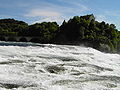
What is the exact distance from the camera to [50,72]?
11.0 meters

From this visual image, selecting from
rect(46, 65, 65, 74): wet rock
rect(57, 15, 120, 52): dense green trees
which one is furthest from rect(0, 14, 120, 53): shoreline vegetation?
rect(46, 65, 65, 74): wet rock

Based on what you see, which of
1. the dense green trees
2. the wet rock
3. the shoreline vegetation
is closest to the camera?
the wet rock

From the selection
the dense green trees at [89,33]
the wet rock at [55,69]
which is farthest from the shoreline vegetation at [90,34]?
the wet rock at [55,69]

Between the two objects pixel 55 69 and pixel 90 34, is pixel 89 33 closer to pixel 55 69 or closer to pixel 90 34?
pixel 90 34

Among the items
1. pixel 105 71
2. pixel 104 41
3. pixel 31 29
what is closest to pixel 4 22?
pixel 31 29

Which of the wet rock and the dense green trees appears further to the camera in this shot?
the dense green trees

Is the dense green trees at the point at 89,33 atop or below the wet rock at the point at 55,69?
atop

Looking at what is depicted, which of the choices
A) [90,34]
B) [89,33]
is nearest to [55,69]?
[90,34]

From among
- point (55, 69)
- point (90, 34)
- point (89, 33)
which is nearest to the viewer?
point (55, 69)

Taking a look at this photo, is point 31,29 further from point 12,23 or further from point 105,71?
point 105,71

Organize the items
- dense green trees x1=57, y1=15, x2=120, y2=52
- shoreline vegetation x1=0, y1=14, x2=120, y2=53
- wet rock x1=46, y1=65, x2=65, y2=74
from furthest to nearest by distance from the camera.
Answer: dense green trees x1=57, y1=15, x2=120, y2=52 < shoreline vegetation x1=0, y1=14, x2=120, y2=53 < wet rock x1=46, y1=65, x2=65, y2=74

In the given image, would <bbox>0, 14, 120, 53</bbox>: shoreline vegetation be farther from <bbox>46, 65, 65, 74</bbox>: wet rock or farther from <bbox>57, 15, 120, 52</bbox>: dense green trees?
<bbox>46, 65, 65, 74</bbox>: wet rock

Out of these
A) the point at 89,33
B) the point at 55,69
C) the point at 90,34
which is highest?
the point at 89,33

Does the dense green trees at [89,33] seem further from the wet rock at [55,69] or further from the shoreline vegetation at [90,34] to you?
the wet rock at [55,69]
